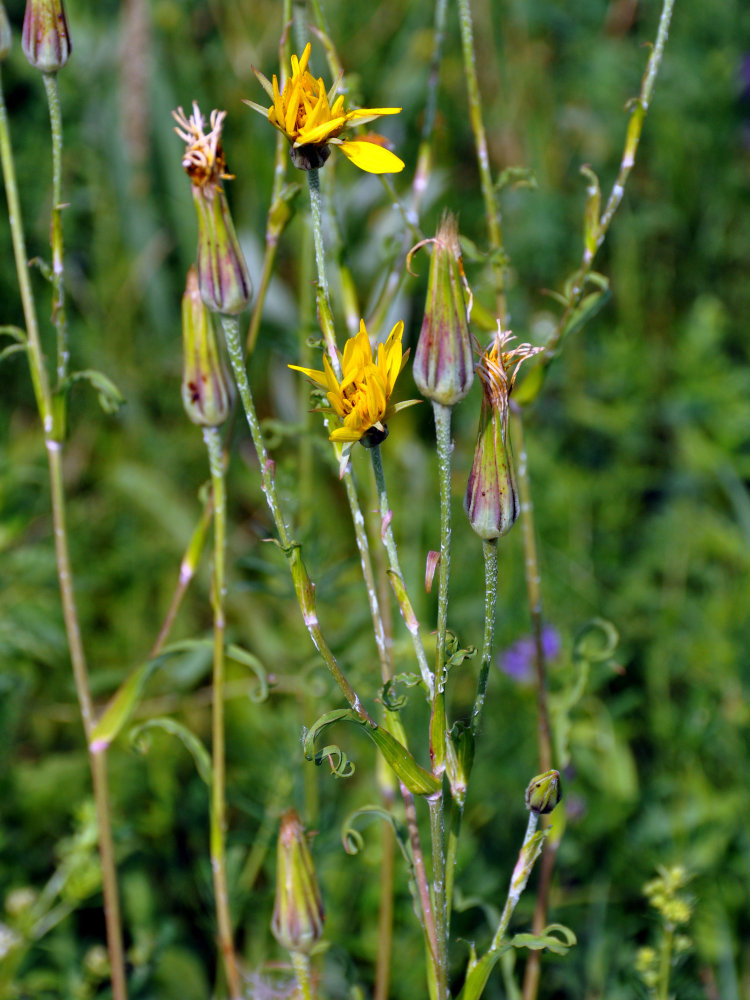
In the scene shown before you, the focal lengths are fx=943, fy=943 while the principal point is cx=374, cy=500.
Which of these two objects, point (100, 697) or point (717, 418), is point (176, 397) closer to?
point (100, 697)

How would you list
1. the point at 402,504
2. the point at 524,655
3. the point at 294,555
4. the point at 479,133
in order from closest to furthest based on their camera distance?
1. the point at 294,555
2. the point at 479,133
3. the point at 524,655
4. the point at 402,504

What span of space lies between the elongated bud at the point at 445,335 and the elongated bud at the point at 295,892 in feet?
1.76

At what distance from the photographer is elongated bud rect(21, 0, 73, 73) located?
1.17 m

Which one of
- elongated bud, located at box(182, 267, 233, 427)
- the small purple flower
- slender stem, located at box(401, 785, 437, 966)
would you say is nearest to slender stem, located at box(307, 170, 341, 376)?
elongated bud, located at box(182, 267, 233, 427)

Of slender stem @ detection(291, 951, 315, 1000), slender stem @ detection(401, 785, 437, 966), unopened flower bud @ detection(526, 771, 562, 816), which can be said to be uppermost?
unopened flower bud @ detection(526, 771, 562, 816)

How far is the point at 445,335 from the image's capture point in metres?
0.91

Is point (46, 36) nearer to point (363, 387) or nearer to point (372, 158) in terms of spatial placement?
point (372, 158)

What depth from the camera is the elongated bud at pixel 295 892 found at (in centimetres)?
109

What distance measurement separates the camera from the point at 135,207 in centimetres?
357

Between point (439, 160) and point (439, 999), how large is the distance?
10.1 feet

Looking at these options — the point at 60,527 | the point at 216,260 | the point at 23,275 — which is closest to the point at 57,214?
the point at 23,275

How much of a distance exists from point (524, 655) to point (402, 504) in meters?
0.56

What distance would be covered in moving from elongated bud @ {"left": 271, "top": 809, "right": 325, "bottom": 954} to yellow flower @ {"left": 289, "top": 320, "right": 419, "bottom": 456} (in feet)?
1.57

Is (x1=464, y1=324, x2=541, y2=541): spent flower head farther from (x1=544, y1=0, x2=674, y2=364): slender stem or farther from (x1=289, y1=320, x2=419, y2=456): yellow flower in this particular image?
(x1=544, y1=0, x2=674, y2=364): slender stem
